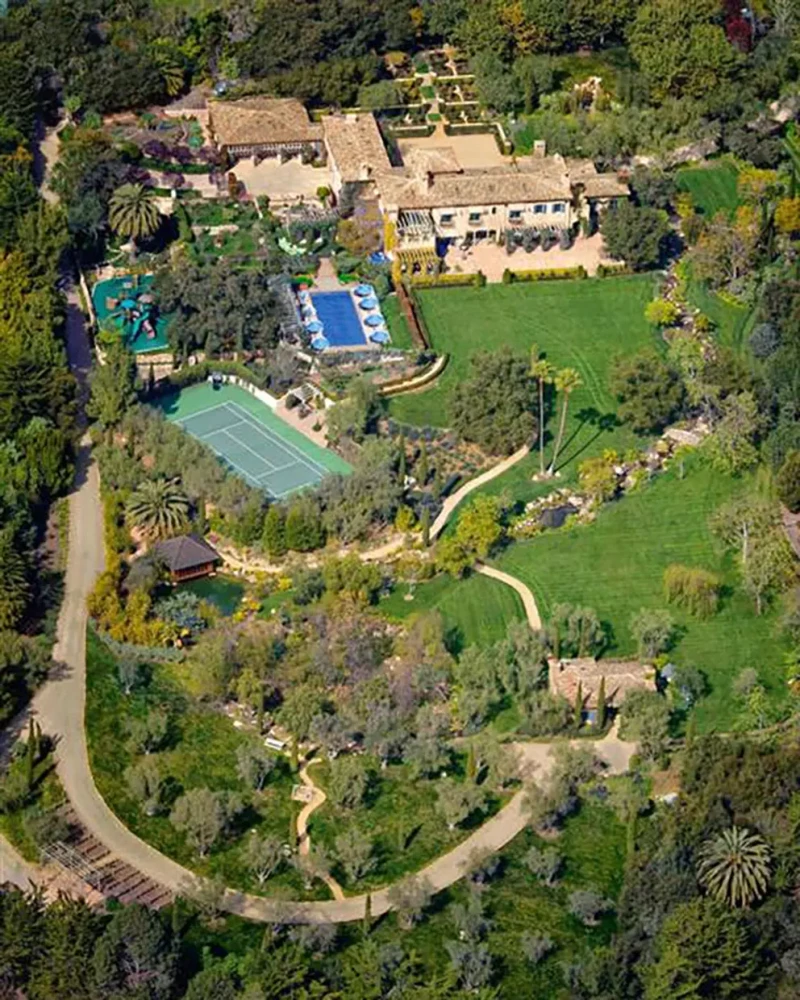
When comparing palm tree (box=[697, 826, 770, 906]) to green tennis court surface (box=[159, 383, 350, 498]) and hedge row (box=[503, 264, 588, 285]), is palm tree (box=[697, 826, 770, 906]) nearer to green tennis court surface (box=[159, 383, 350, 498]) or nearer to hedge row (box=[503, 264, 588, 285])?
green tennis court surface (box=[159, 383, 350, 498])

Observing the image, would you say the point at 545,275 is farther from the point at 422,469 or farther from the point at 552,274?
the point at 422,469

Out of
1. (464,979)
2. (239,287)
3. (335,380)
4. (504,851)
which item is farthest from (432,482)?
(464,979)

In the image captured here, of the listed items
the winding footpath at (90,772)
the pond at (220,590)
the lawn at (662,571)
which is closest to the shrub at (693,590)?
the lawn at (662,571)

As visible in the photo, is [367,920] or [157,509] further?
[157,509]

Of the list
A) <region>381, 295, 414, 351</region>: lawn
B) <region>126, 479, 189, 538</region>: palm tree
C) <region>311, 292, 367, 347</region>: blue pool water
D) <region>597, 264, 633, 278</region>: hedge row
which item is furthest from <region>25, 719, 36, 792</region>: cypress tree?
<region>597, 264, 633, 278</region>: hedge row

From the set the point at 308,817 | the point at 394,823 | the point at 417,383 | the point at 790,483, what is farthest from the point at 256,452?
the point at 394,823

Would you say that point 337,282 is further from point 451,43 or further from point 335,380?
point 451,43
